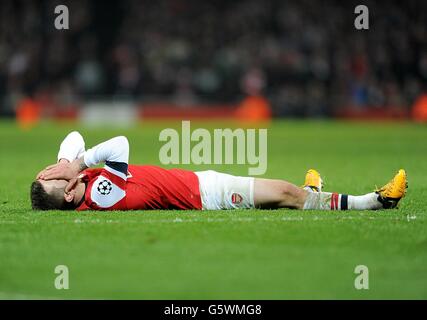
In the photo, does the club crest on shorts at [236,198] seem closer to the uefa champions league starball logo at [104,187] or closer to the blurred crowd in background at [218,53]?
the uefa champions league starball logo at [104,187]

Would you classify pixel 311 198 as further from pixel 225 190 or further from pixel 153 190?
pixel 153 190

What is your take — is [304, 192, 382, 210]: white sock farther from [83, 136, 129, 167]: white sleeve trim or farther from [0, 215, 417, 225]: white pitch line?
[83, 136, 129, 167]: white sleeve trim

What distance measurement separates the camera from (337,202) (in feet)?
33.2

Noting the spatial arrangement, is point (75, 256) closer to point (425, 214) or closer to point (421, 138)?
point (425, 214)

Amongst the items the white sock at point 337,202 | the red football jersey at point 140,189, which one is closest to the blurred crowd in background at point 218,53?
the white sock at point 337,202

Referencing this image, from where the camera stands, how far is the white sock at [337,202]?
10039 mm

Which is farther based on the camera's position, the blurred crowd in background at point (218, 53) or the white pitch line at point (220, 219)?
the blurred crowd in background at point (218, 53)

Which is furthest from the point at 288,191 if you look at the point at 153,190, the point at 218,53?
the point at 218,53

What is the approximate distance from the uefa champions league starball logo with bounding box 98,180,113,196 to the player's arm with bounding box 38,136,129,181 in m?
0.14

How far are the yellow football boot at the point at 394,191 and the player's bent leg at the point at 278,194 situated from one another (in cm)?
82

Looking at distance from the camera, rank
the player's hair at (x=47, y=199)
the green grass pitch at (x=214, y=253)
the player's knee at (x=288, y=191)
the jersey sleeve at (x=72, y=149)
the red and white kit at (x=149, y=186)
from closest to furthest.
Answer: the green grass pitch at (x=214, y=253), the red and white kit at (x=149, y=186), the player's hair at (x=47, y=199), the player's knee at (x=288, y=191), the jersey sleeve at (x=72, y=149)

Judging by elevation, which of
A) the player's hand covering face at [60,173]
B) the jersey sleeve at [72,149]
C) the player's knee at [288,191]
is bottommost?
the player's knee at [288,191]
